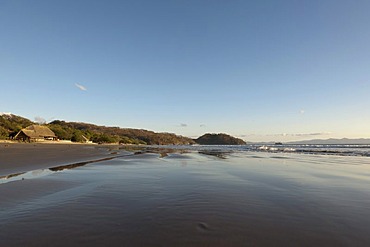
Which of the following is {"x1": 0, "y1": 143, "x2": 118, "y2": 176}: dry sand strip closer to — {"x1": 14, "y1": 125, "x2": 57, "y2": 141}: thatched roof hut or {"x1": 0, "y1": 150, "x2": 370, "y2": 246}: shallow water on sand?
{"x1": 0, "y1": 150, "x2": 370, "y2": 246}: shallow water on sand

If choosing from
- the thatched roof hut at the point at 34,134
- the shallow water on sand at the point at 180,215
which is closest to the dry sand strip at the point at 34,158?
the shallow water on sand at the point at 180,215

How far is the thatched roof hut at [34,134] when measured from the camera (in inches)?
2377

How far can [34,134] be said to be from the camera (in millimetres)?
61938

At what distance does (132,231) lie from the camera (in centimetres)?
395

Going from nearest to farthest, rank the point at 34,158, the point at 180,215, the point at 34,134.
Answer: the point at 180,215 < the point at 34,158 < the point at 34,134

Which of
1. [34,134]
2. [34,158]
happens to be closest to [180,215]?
[34,158]

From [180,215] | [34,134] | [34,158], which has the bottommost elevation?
[180,215]

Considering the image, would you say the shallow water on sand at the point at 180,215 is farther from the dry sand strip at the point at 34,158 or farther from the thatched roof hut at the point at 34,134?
the thatched roof hut at the point at 34,134

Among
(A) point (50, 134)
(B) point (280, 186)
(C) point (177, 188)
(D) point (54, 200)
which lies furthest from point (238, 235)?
(A) point (50, 134)

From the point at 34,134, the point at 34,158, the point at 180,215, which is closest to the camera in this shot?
the point at 180,215

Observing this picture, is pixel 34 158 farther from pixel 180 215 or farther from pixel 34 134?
pixel 34 134

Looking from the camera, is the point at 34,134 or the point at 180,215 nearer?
A: the point at 180,215

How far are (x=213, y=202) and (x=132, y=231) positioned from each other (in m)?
2.73

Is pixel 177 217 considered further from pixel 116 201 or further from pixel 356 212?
pixel 356 212
